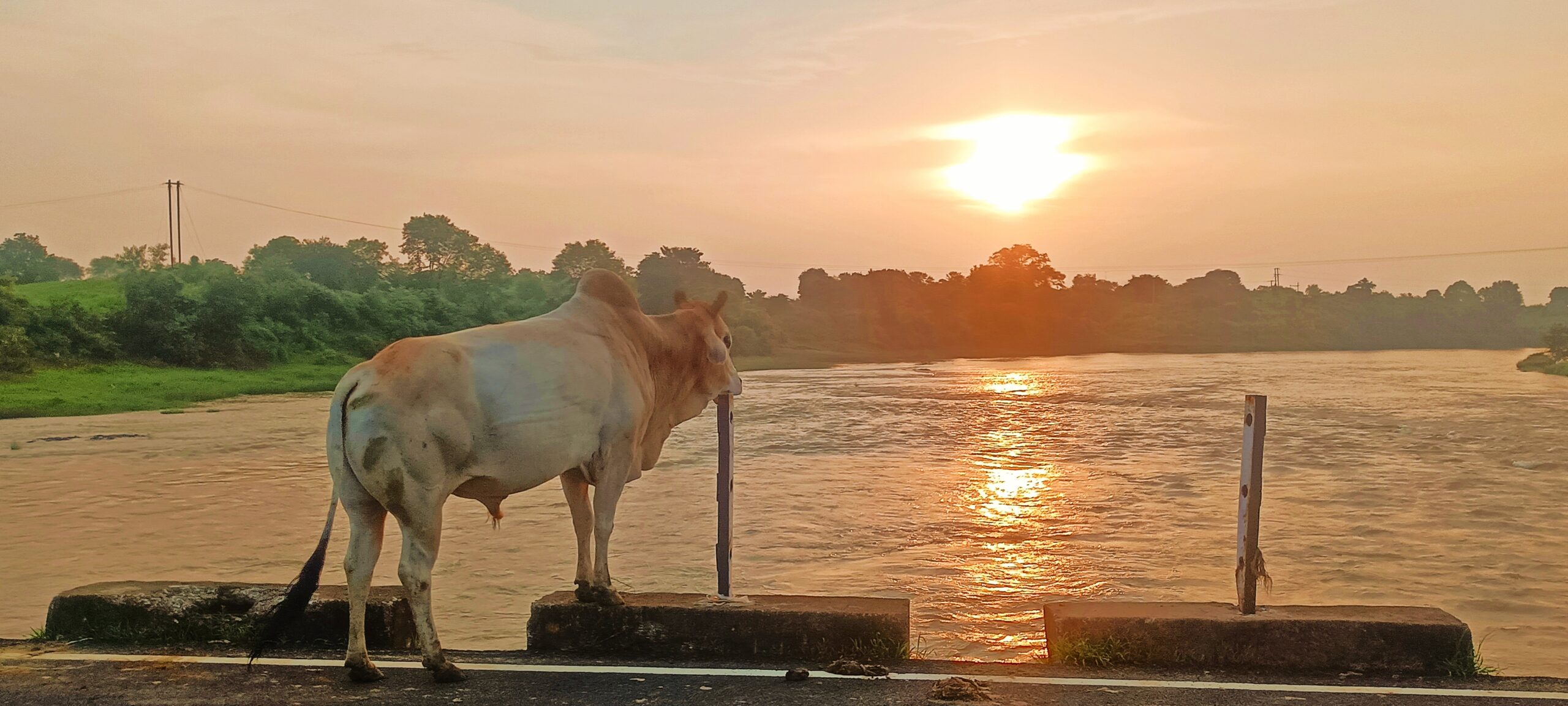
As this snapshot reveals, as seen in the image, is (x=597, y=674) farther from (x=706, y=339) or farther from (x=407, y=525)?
(x=706, y=339)

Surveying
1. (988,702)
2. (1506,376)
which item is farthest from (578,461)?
(1506,376)

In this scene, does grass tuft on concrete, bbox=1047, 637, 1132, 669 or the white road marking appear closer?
the white road marking

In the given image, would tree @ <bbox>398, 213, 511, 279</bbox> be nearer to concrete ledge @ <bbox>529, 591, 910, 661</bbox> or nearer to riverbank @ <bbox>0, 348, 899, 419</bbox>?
riverbank @ <bbox>0, 348, 899, 419</bbox>

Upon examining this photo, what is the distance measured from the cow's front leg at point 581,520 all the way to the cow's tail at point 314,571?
1.17 metres

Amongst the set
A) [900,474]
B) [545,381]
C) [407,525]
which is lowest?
[900,474]

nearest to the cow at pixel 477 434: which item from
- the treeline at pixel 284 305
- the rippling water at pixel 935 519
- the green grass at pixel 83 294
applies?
the rippling water at pixel 935 519

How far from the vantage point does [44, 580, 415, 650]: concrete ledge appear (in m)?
6.04

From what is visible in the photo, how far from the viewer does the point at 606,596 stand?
236 inches

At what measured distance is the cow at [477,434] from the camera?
203 inches

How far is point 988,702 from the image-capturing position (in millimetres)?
4922

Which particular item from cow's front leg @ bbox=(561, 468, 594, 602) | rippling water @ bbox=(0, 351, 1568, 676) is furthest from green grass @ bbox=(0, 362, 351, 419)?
cow's front leg @ bbox=(561, 468, 594, 602)

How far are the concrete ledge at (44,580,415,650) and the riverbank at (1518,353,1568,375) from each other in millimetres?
74670

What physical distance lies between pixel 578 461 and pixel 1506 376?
6693cm

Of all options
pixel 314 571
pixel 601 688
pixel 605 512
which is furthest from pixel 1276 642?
pixel 314 571
